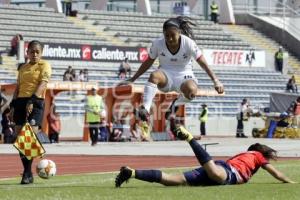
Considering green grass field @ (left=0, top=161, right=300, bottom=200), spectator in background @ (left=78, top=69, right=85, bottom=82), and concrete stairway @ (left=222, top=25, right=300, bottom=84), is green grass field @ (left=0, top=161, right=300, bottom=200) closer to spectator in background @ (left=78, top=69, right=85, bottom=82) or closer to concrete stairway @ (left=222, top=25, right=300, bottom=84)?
spectator in background @ (left=78, top=69, right=85, bottom=82)

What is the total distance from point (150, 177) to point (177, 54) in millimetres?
2535

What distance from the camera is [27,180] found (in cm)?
1174

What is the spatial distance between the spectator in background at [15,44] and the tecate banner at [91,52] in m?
1.44

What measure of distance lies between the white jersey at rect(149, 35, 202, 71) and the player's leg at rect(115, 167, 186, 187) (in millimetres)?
2302

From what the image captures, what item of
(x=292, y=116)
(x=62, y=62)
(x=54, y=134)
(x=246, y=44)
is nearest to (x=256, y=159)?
(x=54, y=134)

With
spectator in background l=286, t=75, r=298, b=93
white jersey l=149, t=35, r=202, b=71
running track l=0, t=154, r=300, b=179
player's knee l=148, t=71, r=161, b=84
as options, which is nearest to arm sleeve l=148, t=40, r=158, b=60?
white jersey l=149, t=35, r=202, b=71

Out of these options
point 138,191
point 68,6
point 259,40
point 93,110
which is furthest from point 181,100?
point 259,40

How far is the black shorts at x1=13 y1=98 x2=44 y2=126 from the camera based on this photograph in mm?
11883

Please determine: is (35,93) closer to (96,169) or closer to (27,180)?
(27,180)

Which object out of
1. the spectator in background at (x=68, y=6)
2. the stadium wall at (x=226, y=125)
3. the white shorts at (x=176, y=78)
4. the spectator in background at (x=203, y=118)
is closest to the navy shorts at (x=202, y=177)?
the white shorts at (x=176, y=78)

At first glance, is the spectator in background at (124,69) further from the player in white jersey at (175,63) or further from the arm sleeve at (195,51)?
the arm sleeve at (195,51)

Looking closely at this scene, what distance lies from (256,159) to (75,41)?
31.6 metres

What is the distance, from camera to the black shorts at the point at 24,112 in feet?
39.0

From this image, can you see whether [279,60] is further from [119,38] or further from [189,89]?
[189,89]
